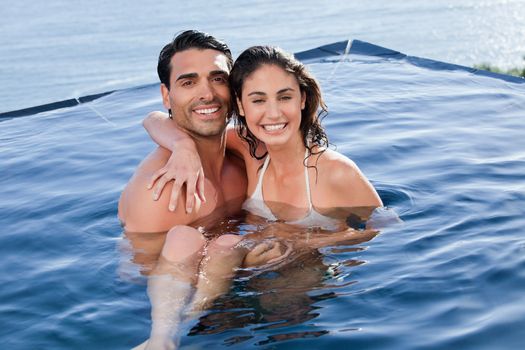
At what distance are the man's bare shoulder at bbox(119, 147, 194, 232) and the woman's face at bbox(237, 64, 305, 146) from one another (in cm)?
54

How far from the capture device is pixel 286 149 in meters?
4.06

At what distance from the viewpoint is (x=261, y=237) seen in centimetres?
384

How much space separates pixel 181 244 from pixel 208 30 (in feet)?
27.6

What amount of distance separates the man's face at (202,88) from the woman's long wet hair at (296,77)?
88 mm

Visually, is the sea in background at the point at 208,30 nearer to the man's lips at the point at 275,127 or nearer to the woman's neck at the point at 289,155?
the woman's neck at the point at 289,155

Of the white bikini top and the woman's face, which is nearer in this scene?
A: the woman's face

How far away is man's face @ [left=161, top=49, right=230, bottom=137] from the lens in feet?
13.4

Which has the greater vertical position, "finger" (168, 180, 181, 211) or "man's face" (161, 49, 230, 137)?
"man's face" (161, 49, 230, 137)

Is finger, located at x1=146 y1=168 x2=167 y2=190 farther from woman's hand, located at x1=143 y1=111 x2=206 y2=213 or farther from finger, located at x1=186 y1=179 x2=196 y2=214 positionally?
finger, located at x1=186 y1=179 x2=196 y2=214

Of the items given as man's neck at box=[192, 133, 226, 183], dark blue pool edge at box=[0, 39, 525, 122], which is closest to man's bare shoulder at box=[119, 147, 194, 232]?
man's neck at box=[192, 133, 226, 183]

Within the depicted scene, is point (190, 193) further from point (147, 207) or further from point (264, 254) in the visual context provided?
point (264, 254)

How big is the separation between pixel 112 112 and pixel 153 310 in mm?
4354

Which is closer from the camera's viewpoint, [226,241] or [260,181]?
[226,241]

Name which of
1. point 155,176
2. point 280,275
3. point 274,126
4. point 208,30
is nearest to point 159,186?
point 155,176
